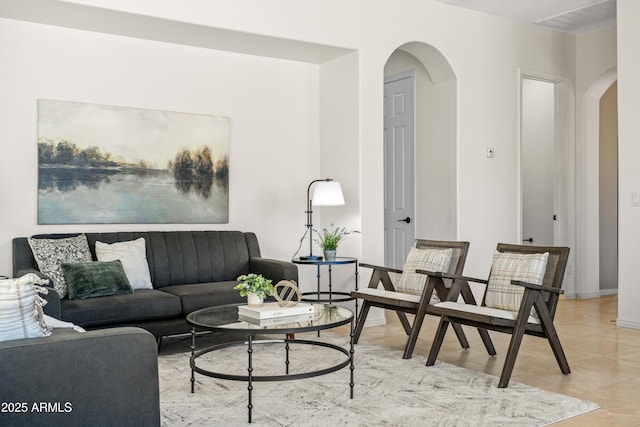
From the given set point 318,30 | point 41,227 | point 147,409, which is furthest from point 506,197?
point 147,409

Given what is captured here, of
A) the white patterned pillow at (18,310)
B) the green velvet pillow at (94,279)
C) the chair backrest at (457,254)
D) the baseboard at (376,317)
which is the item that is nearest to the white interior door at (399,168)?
the baseboard at (376,317)

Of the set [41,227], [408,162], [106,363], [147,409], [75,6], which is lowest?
[147,409]

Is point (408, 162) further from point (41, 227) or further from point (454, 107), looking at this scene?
point (41, 227)

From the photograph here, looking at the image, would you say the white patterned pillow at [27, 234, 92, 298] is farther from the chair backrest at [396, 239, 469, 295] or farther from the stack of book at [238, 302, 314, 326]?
the chair backrest at [396, 239, 469, 295]

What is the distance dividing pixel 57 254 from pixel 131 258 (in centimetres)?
53

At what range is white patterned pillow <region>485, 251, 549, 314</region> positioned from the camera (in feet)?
13.7

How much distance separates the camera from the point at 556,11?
662 cm

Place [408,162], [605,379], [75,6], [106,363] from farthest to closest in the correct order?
[408,162]
[75,6]
[605,379]
[106,363]

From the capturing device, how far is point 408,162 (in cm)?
719

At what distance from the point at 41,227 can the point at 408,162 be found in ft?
12.7

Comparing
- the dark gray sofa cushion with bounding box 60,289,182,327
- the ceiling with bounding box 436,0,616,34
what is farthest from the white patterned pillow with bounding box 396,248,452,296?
the ceiling with bounding box 436,0,616,34

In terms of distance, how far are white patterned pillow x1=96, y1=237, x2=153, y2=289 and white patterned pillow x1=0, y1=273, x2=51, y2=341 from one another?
244 centimetres

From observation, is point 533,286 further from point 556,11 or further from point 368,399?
point 556,11

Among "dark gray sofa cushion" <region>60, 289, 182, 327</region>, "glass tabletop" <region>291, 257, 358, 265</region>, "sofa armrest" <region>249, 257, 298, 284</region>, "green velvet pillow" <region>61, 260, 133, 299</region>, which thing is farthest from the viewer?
"glass tabletop" <region>291, 257, 358, 265</region>
